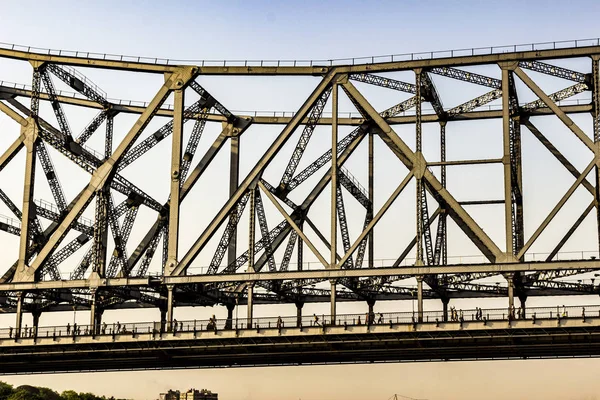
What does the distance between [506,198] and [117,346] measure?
29.5 metres

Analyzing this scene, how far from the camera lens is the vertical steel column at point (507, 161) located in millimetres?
79875

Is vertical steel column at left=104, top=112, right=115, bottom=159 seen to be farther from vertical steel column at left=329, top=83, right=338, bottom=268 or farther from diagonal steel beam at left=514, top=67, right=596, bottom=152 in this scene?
diagonal steel beam at left=514, top=67, right=596, bottom=152

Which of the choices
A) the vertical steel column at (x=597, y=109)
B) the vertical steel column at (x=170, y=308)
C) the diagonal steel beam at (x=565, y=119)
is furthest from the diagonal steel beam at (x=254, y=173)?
the vertical steel column at (x=597, y=109)

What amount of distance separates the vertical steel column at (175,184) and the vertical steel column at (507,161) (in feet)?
80.3

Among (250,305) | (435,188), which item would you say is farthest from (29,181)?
(435,188)

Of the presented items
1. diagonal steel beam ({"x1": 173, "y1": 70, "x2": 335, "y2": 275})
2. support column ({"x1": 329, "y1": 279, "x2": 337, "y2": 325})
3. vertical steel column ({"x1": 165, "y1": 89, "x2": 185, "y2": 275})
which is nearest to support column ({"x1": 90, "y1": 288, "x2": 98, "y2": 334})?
vertical steel column ({"x1": 165, "y1": 89, "x2": 185, "y2": 275})

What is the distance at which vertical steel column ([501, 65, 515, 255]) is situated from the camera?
79.9 metres

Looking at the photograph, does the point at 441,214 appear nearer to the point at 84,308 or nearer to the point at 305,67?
the point at 305,67

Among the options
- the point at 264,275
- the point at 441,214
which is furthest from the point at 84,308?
the point at 441,214

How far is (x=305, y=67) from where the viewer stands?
8938 cm

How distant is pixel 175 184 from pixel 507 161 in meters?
25.3

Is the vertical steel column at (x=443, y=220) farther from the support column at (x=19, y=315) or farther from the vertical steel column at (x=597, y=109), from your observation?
the support column at (x=19, y=315)

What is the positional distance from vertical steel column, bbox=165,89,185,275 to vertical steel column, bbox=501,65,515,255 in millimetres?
24481

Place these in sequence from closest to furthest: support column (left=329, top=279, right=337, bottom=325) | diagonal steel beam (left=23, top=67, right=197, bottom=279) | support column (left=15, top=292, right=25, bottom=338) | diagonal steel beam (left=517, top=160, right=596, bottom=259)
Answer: diagonal steel beam (left=517, top=160, right=596, bottom=259)
support column (left=329, top=279, right=337, bottom=325)
support column (left=15, top=292, right=25, bottom=338)
diagonal steel beam (left=23, top=67, right=197, bottom=279)
